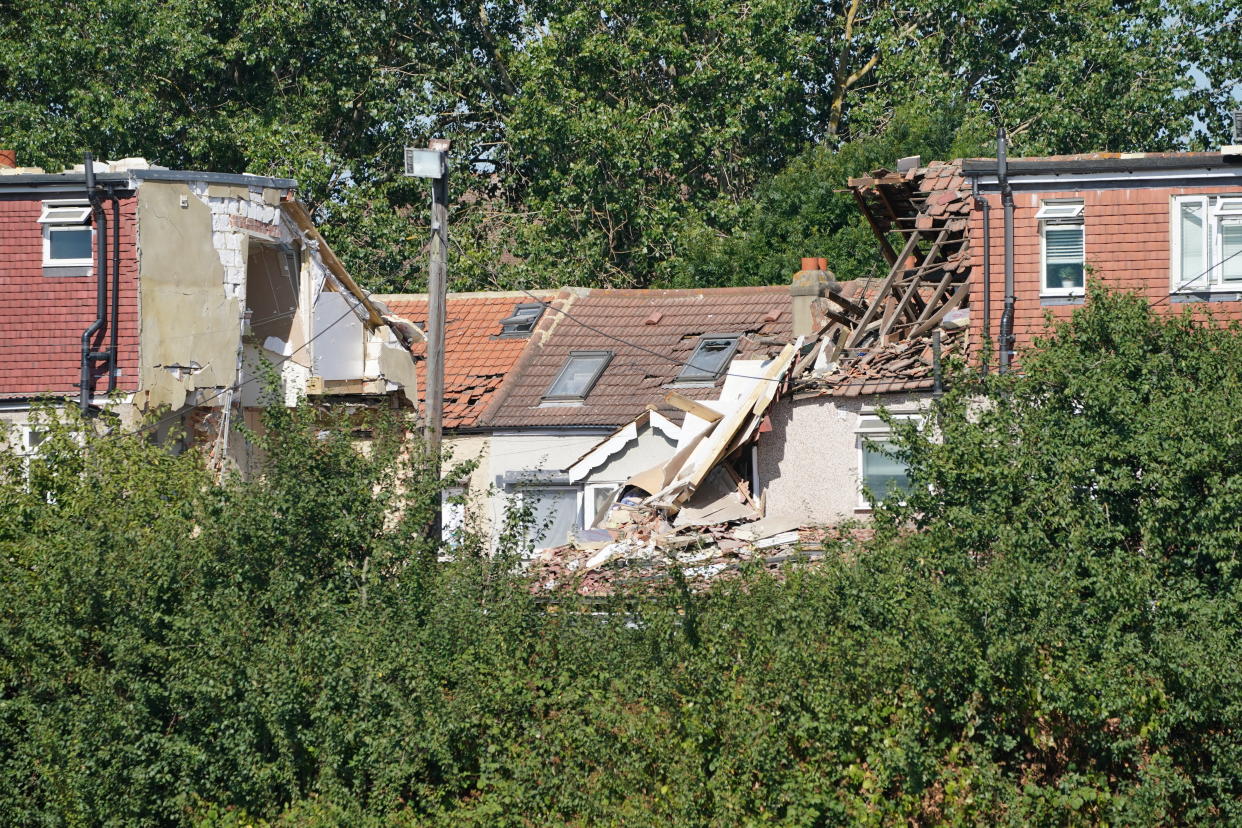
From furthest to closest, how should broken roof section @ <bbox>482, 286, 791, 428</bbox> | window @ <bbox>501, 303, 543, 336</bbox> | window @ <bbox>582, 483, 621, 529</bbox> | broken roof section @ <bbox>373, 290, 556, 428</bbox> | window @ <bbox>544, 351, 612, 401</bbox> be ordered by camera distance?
window @ <bbox>501, 303, 543, 336</bbox> → broken roof section @ <bbox>373, 290, 556, 428</bbox> → window @ <bbox>544, 351, 612, 401</bbox> → broken roof section @ <bbox>482, 286, 791, 428</bbox> → window @ <bbox>582, 483, 621, 529</bbox>

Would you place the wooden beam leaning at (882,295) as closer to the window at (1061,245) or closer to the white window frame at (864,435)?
the white window frame at (864,435)

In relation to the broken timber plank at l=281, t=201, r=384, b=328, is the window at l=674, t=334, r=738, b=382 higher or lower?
lower

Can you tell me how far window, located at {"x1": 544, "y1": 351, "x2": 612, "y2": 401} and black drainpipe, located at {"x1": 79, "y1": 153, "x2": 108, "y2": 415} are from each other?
8.48 m

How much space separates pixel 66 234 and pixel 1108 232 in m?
14.4

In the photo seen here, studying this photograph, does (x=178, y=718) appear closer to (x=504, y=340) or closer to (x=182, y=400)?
(x=182, y=400)

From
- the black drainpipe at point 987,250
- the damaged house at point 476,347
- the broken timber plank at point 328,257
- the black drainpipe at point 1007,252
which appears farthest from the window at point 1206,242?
the broken timber plank at point 328,257

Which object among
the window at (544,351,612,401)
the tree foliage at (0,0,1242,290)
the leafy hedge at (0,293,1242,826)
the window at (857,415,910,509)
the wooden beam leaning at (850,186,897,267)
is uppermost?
the tree foliage at (0,0,1242,290)

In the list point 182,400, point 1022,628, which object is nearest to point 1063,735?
point 1022,628

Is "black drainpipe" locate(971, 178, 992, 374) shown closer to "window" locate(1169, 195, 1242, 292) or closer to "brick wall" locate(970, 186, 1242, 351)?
"brick wall" locate(970, 186, 1242, 351)

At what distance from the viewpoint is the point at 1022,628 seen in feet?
51.6

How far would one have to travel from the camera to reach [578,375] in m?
29.8

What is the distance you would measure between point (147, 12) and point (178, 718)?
2511cm

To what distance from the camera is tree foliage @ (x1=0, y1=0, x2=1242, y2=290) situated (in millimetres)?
38406

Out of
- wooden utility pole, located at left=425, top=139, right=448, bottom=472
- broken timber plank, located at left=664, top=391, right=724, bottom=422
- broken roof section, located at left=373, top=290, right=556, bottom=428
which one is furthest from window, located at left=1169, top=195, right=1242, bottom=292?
broken roof section, located at left=373, top=290, right=556, bottom=428
